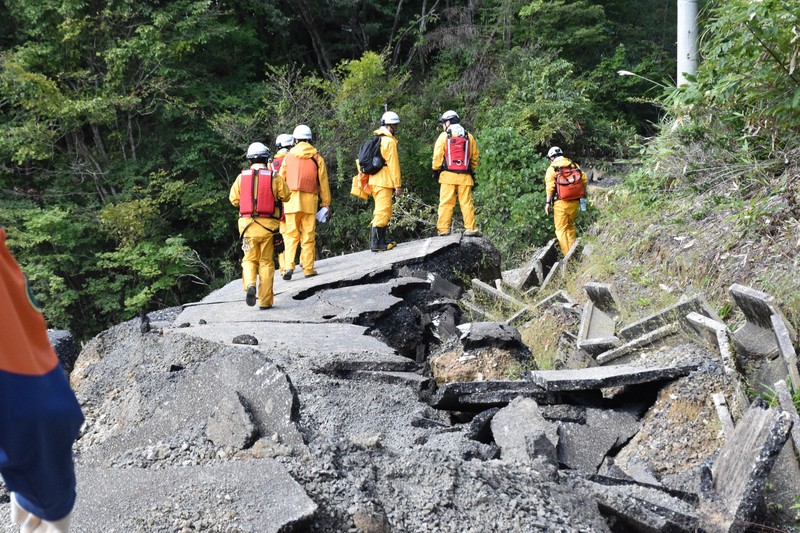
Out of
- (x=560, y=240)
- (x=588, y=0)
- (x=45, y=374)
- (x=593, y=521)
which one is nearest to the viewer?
(x=45, y=374)

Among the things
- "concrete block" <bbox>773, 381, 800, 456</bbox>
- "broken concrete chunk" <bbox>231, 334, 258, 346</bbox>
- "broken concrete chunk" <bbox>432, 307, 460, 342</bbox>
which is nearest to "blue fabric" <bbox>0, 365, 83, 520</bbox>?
"concrete block" <bbox>773, 381, 800, 456</bbox>

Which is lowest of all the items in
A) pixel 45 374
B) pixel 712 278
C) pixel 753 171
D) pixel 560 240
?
pixel 560 240

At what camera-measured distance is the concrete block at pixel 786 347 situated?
4.98m

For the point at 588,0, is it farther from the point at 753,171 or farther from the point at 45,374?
the point at 45,374

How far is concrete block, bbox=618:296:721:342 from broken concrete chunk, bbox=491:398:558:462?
1.71 meters

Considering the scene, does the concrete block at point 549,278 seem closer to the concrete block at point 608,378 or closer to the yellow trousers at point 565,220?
the yellow trousers at point 565,220

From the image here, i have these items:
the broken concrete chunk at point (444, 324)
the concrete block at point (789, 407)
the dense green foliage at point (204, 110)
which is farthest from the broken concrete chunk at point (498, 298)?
the dense green foliage at point (204, 110)

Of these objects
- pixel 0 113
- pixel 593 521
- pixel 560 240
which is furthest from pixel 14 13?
pixel 593 521

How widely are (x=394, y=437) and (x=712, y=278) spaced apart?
12.1 feet

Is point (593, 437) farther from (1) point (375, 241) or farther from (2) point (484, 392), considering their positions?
(1) point (375, 241)

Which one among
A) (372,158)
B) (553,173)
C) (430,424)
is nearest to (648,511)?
(430,424)

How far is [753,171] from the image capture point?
800cm

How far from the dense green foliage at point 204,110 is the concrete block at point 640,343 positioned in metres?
10.5

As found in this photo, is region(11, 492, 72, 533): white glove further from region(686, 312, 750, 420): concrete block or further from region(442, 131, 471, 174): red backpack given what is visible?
region(442, 131, 471, 174): red backpack
